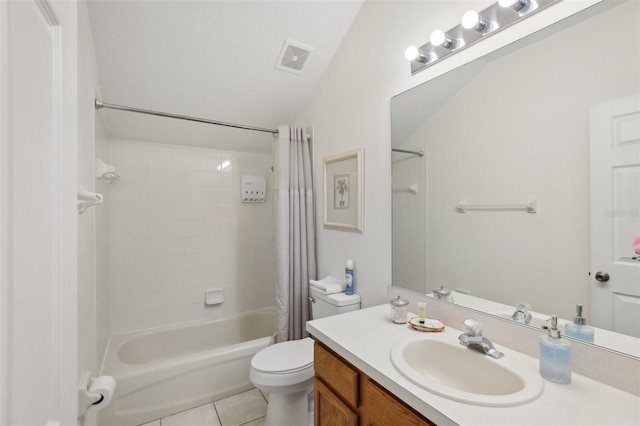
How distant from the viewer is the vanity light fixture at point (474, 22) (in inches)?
45.7

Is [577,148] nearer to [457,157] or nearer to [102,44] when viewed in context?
[457,157]

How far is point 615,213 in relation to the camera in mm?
880

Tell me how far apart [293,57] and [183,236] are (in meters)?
1.79

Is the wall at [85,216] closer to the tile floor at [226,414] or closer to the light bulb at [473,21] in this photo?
the tile floor at [226,414]

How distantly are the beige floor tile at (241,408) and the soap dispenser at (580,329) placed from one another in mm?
1837

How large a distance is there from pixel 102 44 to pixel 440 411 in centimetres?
234

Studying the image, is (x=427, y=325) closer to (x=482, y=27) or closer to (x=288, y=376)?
(x=288, y=376)

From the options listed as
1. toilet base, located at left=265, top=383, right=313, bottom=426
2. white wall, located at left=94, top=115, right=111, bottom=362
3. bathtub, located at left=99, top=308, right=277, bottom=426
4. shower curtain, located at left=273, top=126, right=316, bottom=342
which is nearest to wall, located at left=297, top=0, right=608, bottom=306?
shower curtain, located at left=273, top=126, right=316, bottom=342

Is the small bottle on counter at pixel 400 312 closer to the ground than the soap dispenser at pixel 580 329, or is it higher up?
closer to the ground

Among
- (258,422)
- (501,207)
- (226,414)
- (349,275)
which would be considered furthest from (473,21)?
(226,414)

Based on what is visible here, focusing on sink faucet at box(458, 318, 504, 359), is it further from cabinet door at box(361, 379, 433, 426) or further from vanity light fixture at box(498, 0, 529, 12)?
vanity light fixture at box(498, 0, 529, 12)

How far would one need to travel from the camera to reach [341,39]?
2.01 meters

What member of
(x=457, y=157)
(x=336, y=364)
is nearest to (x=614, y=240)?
(x=457, y=157)

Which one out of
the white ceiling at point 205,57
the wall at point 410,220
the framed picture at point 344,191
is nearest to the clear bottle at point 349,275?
the framed picture at point 344,191
